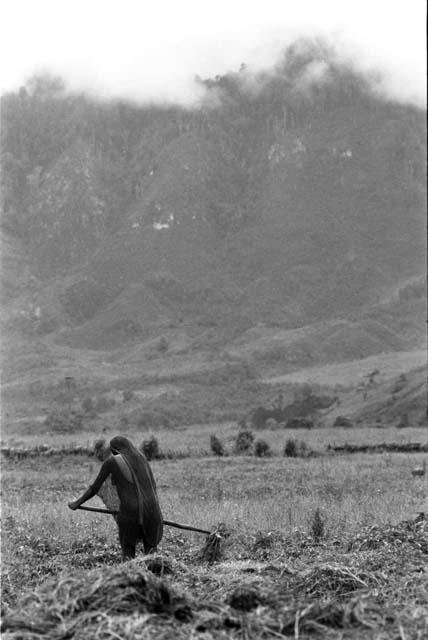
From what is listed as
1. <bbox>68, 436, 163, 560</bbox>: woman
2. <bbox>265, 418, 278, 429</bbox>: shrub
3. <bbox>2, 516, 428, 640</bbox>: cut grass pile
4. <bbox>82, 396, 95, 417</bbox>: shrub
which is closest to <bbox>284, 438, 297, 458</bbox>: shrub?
<bbox>68, 436, 163, 560</bbox>: woman

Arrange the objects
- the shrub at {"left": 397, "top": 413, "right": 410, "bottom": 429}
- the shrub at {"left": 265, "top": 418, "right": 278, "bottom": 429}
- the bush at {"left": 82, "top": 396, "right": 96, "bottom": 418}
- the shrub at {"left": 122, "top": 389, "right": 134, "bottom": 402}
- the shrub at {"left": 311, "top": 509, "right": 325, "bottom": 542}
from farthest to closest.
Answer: the shrub at {"left": 122, "top": 389, "right": 134, "bottom": 402} → the bush at {"left": 82, "top": 396, "right": 96, "bottom": 418} → the shrub at {"left": 265, "top": 418, "right": 278, "bottom": 429} → the shrub at {"left": 397, "top": 413, "right": 410, "bottom": 429} → the shrub at {"left": 311, "top": 509, "right": 325, "bottom": 542}

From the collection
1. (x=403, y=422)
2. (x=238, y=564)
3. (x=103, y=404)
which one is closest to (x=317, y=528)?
(x=238, y=564)

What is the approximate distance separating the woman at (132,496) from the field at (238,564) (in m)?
0.41

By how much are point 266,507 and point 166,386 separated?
88076 mm

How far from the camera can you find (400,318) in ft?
493

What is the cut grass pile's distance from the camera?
6.06 metres

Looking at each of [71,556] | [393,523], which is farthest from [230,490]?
[71,556]

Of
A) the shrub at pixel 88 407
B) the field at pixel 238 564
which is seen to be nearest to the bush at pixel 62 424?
the shrub at pixel 88 407

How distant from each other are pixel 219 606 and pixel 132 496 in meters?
3.40

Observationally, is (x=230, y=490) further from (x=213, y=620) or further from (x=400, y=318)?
(x=400, y=318)

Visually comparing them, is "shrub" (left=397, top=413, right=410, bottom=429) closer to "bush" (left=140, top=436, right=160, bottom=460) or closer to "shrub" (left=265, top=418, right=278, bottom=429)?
"shrub" (left=265, top=418, right=278, bottom=429)

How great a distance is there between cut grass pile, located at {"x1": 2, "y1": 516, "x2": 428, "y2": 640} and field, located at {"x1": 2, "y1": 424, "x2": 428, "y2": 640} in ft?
0.04

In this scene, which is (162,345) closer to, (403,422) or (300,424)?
(300,424)

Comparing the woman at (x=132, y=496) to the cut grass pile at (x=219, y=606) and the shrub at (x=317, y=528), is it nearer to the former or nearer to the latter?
the cut grass pile at (x=219, y=606)
